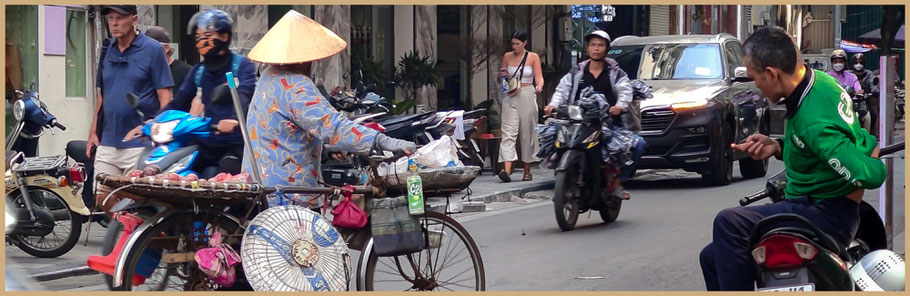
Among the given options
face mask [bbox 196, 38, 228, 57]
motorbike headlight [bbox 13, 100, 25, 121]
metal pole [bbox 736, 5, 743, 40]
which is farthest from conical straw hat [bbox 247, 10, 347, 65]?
metal pole [bbox 736, 5, 743, 40]

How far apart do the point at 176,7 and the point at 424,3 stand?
15.1 ft

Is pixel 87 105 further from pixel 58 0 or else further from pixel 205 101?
pixel 205 101

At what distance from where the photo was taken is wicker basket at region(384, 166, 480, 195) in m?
6.09

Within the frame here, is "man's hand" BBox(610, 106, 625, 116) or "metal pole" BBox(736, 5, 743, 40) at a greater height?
"metal pole" BBox(736, 5, 743, 40)

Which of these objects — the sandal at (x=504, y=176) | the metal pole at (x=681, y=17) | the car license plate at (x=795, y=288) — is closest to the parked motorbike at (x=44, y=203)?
the car license plate at (x=795, y=288)

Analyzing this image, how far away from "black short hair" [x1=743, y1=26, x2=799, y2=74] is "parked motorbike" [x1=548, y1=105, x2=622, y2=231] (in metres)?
5.35

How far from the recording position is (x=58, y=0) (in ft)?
41.7

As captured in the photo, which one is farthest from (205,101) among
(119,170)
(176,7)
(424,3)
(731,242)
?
(424,3)

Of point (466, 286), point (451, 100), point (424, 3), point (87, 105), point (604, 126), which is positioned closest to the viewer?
point (466, 286)

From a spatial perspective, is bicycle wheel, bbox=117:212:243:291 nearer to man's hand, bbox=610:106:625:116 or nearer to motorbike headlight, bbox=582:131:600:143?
motorbike headlight, bbox=582:131:600:143

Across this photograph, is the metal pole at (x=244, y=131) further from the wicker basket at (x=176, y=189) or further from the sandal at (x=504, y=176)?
the sandal at (x=504, y=176)

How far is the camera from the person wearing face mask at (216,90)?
6.41 metres

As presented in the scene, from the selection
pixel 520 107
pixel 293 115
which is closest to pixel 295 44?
pixel 293 115

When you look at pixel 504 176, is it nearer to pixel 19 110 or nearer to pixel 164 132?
pixel 19 110
